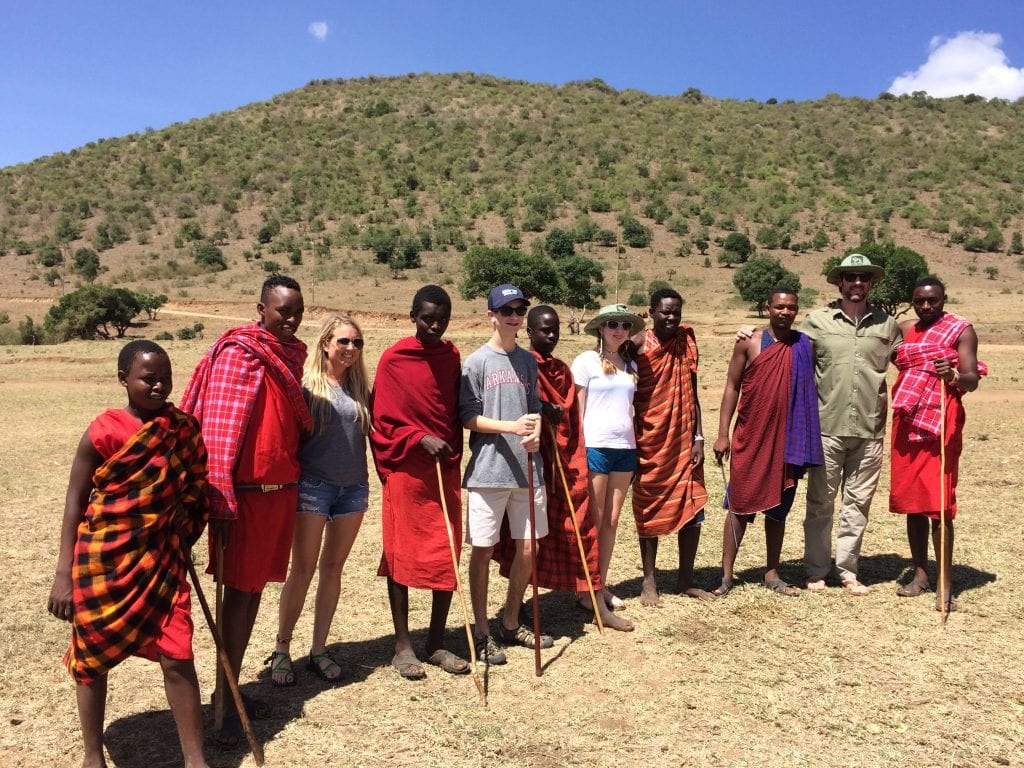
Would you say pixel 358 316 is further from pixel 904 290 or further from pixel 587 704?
pixel 587 704

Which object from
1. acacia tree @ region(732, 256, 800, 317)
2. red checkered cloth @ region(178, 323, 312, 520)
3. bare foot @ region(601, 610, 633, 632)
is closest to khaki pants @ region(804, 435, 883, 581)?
bare foot @ region(601, 610, 633, 632)

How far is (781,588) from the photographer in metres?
5.29

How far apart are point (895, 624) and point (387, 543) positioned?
3.08 meters

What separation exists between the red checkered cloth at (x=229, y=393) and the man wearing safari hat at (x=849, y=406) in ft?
11.5

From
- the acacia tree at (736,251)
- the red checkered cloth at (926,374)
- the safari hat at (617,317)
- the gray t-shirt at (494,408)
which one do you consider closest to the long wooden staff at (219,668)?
the gray t-shirt at (494,408)

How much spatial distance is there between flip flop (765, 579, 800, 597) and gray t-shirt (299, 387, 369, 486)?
117 inches

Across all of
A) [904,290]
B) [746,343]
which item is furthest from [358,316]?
[746,343]

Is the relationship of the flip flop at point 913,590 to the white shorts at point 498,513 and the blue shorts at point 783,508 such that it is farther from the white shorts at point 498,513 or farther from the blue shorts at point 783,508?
the white shorts at point 498,513

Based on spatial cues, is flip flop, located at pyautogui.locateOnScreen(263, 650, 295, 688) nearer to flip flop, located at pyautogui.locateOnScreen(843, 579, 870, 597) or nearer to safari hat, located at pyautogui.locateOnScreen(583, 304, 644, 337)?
safari hat, located at pyautogui.locateOnScreen(583, 304, 644, 337)

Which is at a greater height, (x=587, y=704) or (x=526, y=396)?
(x=526, y=396)

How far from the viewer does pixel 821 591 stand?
17.6 ft

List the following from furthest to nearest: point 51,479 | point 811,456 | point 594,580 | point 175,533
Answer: point 51,479 < point 811,456 < point 594,580 < point 175,533

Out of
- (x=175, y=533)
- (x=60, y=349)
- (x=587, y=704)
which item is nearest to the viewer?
(x=175, y=533)

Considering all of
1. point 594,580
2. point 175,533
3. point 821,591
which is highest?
point 175,533
